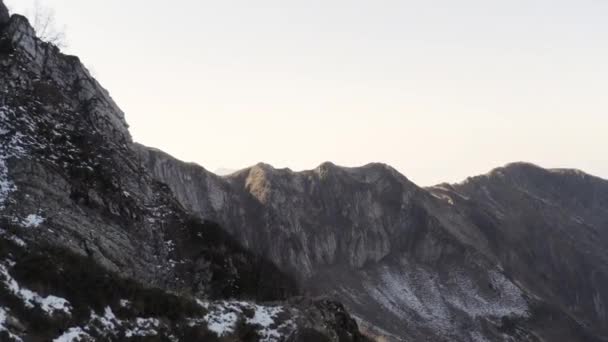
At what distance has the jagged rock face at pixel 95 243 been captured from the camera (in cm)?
1956

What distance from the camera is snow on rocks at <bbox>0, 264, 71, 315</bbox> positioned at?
1798cm

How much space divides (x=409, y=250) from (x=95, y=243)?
82924 mm

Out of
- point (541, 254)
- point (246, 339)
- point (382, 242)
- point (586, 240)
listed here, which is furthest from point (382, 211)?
point (246, 339)

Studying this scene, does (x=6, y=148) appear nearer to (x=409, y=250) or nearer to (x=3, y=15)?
(x=3, y=15)

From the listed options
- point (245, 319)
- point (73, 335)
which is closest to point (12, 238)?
point (73, 335)

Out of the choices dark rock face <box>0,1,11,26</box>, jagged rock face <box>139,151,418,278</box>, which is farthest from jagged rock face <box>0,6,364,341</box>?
jagged rock face <box>139,151,418,278</box>

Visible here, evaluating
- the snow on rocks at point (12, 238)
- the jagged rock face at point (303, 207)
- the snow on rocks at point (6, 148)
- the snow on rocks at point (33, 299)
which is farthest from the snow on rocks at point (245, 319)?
the jagged rock face at point (303, 207)

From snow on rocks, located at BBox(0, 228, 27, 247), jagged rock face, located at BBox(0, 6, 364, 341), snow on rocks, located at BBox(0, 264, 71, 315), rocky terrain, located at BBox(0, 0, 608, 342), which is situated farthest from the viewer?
rocky terrain, located at BBox(0, 0, 608, 342)

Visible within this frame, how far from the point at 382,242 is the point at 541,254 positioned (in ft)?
136

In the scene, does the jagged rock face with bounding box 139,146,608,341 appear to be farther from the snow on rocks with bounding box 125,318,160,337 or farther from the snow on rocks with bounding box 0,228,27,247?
the snow on rocks with bounding box 0,228,27,247

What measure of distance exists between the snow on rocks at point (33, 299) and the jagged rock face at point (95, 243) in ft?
0.17

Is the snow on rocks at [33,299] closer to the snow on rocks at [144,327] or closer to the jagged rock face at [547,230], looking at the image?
the snow on rocks at [144,327]

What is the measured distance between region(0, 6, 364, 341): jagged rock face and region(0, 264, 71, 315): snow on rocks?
50 mm

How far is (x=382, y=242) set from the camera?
106 metres
